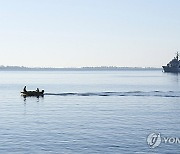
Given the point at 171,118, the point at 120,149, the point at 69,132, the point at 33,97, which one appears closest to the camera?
the point at 120,149

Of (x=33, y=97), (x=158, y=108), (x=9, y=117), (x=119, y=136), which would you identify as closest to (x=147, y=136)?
(x=119, y=136)

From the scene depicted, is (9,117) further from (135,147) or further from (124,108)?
(135,147)

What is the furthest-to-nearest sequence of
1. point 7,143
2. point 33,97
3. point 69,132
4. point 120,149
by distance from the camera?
point 33,97, point 69,132, point 7,143, point 120,149

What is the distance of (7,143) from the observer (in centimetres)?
4444

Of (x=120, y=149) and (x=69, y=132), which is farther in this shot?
(x=69, y=132)

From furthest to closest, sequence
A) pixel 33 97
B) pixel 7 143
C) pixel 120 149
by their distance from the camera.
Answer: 1. pixel 33 97
2. pixel 7 143
3. pixel 120 149

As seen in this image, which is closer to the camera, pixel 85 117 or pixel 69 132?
pixel 69 132

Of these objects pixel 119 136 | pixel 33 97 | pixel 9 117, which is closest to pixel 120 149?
pixel 119 136

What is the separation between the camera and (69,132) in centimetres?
5059

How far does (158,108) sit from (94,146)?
38515 millimetres

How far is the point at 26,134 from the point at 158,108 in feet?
119

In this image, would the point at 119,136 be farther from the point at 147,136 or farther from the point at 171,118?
the point at 171,118

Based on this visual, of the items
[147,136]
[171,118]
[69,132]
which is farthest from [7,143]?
[171,118]

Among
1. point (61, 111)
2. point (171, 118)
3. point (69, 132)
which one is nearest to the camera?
point (69, 132)
